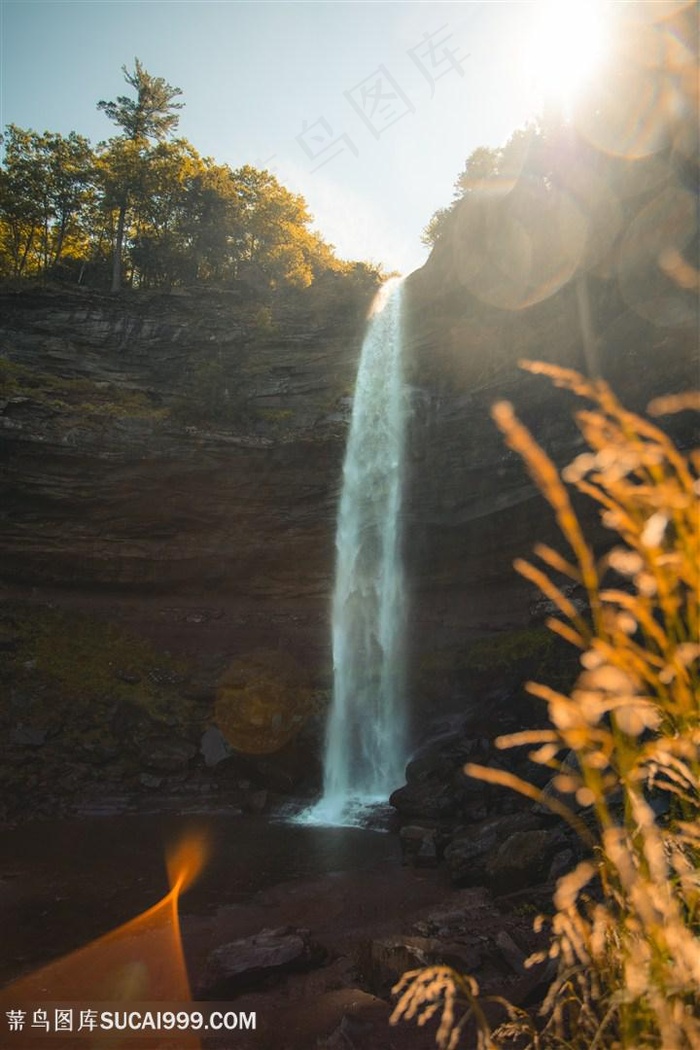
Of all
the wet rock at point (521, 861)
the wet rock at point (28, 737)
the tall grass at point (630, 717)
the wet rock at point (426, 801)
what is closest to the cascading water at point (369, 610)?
the wet rock at point (426, 801)

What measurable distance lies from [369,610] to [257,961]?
17.4m

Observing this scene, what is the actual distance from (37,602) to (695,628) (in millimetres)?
28119

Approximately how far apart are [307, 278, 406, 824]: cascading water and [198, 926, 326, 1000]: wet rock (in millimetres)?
10376

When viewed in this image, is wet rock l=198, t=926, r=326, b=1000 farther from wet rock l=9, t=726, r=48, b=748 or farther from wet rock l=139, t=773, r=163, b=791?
wet rock l=9, t=726, r=48, b=748

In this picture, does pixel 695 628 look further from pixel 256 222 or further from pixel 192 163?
pixel 192 163

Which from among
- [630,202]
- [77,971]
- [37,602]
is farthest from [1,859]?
[630,202]

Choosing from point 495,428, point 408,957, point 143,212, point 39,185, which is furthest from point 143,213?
point 408,957

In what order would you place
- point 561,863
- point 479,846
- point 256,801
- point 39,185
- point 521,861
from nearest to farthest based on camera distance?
point 561,863
point 521,861
point 479,846
point 256,801
point 39,185

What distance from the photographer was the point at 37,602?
26.1m

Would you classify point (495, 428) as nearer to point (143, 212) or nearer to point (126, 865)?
point (126, 865)

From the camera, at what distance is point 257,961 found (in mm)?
9156

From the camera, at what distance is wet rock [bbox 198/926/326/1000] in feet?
29.0

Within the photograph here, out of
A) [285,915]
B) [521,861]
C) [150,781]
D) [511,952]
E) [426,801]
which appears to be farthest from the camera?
[150,781]

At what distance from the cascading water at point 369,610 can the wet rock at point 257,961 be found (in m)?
10.4
